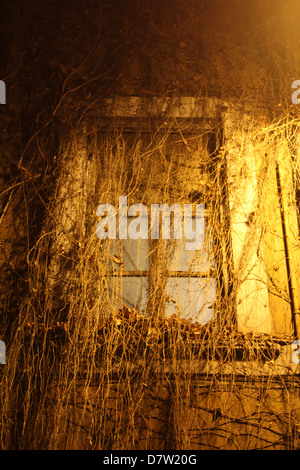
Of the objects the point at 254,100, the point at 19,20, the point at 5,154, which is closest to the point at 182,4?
the point at 254,100

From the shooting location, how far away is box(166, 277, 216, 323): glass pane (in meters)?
2.99

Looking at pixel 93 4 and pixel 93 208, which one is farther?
pixel 93 4

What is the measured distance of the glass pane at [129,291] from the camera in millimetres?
3038

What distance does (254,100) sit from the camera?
145 inches

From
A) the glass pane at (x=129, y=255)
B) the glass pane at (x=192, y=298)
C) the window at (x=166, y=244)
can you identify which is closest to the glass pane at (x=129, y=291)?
the window at (x=166, y=244)

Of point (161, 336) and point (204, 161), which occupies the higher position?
point (204, 161)

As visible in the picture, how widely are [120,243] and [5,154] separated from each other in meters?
1.41

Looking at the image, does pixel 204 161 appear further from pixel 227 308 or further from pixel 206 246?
pixel 227 308

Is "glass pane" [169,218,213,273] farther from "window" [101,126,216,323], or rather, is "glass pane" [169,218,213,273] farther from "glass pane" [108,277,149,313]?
"glass pane" [108,277,149,313]

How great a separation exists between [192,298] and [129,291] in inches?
21.3

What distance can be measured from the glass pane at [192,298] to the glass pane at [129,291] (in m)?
0.21

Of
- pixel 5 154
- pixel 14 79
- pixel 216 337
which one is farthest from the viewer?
pixel 14 79

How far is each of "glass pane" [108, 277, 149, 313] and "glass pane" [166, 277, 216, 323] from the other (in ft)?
0.68

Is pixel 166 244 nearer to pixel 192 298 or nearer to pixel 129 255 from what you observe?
pixel 129 255
